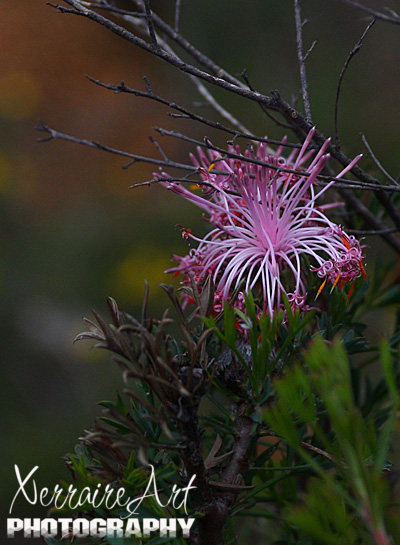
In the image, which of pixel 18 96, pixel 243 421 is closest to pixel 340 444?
pixel 243 421

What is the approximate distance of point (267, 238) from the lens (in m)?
0.41

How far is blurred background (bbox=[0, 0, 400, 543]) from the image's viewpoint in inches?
60.9

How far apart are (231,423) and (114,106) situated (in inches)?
93.7

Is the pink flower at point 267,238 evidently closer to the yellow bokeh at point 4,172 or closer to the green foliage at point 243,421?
the green foliage at point 243,421

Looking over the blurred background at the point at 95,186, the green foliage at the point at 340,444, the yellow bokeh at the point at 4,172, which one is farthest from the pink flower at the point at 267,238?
the yellow bokeh at the point at 4,172

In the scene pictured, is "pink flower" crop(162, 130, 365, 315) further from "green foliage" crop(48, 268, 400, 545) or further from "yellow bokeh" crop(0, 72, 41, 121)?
"yellow bokeh" crop(0, 72, 41, 121)

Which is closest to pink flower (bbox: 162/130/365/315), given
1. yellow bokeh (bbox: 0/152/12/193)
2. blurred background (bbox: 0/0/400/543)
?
blurred background (bbox: 0/0/400/543)

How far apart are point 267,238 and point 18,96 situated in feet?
6.84

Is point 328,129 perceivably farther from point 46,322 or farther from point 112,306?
point 112,306

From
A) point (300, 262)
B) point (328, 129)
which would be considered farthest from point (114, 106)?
point (300, 262)

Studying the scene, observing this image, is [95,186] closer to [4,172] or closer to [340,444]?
[4,172]

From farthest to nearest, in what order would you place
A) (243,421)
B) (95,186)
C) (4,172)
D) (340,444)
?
(95,186)
(4,172)
(243,421)
(340,444)

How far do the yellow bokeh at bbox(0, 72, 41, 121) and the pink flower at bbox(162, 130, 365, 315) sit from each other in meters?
1.95

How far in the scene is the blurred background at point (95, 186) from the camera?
1.55 metres
